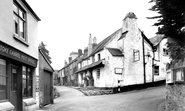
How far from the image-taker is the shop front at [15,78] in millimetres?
7742

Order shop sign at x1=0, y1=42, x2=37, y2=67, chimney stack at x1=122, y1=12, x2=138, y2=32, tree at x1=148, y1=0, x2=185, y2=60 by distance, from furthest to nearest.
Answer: chimney stack at x1=122, y1=12, x2=138, y2=32 → tree at x1=148, y1=0, x2=185, y2=60 → shop sign at x1=0, y1=42, x2=37, y2=67

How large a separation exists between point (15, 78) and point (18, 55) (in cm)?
120

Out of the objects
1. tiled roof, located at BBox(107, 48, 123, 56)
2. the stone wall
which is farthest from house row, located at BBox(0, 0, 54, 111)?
tiled roof, located at BBox(107, 48, 123, 56)

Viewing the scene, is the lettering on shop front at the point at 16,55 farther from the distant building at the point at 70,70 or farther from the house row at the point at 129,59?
the distant building at the point at 70,70

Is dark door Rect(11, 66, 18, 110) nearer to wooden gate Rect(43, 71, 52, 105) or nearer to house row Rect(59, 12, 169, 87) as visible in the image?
wooden gate Rect(43, 71, 52, 105)

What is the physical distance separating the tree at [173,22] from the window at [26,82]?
741cm

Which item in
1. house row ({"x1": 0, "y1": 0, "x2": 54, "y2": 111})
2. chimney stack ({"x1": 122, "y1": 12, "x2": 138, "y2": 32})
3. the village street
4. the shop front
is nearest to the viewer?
the shop front

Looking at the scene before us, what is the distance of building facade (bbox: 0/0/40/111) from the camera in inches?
307

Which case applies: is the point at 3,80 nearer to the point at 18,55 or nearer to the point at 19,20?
the point at 18,55

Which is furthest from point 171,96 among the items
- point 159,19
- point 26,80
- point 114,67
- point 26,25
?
point 114,67

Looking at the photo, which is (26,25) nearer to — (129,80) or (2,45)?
(2,45)

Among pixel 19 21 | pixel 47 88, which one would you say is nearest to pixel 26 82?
pixel 19 21

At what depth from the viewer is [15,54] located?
28.9 feet

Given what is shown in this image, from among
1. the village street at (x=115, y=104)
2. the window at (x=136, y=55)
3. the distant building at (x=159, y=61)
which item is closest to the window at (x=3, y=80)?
the village street at (x=115, y=104)
